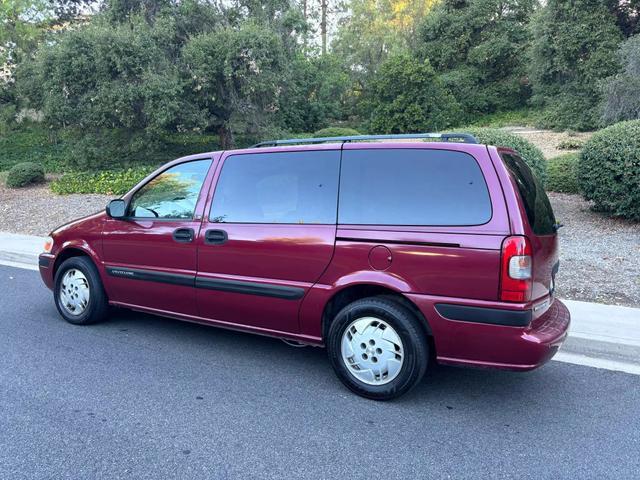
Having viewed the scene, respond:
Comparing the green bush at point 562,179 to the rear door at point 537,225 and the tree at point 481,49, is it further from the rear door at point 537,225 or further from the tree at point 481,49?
the tree at point 481,49

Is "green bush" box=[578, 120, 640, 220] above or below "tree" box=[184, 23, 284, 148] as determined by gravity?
below

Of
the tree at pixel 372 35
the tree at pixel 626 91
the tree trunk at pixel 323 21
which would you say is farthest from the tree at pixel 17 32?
the tree at pixel 626 91

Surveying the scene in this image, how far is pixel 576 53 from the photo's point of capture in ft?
66.4

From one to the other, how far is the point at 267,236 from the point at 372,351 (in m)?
1.22

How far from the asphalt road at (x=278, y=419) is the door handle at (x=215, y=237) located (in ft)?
3.33

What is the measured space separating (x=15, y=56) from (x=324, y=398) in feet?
63.3

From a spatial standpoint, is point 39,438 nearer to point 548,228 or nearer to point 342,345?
point 342,345

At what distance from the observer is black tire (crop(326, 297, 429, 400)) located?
347 cm

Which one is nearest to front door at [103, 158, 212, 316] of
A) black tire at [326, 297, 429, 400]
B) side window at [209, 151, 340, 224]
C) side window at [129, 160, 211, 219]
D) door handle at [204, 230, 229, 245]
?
side window at [129, 160, 211, 219]

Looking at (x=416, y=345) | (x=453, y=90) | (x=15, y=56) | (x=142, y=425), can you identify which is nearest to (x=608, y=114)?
(x=453, y=90)

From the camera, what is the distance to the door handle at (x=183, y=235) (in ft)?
14.6

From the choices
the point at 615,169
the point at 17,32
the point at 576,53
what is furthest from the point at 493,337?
the point at 576,53

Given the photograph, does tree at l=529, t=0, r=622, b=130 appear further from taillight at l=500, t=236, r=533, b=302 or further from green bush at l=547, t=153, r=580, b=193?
taillight at l=500, t=236, r=533, b=302

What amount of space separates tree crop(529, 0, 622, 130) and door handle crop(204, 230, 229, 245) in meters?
18.4
